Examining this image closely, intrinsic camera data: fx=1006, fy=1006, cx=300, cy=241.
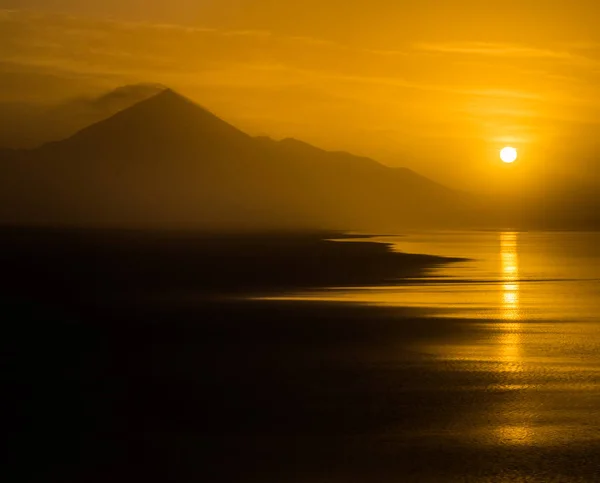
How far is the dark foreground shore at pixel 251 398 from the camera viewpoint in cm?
1292

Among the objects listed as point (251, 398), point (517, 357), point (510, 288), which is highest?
point (251, 398)

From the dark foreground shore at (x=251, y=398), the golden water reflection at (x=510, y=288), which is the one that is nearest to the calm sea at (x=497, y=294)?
the golden water reflection at (x=510, y=288)

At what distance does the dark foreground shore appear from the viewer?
12.9m

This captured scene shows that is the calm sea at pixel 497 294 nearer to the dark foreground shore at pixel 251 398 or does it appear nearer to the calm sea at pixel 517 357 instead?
the calm sea at pixel 517 357

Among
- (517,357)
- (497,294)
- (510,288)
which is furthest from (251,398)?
(510,288)

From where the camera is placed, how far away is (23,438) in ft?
47.1

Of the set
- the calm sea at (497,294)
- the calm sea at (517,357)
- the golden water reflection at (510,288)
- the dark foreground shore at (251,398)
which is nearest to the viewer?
the dark foreground shore at (251,398)

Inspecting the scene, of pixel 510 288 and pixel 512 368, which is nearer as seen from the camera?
pixel 512 368

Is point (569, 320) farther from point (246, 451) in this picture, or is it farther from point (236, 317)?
point (246, 451)

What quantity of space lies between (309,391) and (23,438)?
549 centimetres

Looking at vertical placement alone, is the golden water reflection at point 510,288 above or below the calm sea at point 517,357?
below

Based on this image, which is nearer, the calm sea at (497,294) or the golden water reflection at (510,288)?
the golden water reflection at (510,288)

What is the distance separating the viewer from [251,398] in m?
17.4

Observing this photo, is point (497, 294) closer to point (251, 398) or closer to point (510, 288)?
point (510, 288)
